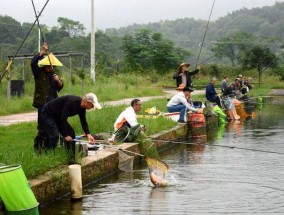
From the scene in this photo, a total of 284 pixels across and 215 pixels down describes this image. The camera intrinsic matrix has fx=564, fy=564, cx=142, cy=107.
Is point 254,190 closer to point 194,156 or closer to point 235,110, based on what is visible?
point 194,156

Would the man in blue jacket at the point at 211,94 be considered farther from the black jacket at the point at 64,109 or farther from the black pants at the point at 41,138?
the black jacket at the point at 64,109

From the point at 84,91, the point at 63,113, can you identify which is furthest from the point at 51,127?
the point at 84,91

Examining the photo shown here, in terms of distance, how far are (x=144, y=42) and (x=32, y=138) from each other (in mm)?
40471

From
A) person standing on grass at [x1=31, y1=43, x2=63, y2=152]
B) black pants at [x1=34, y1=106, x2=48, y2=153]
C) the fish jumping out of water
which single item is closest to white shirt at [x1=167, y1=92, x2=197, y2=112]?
person standing on grass at [x1=31, y1=43, x2=63, y2=152]

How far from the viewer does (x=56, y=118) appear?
30.7ft

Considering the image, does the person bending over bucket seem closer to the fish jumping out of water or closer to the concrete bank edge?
the concrete bank edge

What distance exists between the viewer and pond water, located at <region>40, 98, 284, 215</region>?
8320 mm

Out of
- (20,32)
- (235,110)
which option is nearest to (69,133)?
(235,110)

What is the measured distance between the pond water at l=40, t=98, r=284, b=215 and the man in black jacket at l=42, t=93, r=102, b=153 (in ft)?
3.41

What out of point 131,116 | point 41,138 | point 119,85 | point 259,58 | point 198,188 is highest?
point 259,58

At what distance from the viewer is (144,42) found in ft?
170

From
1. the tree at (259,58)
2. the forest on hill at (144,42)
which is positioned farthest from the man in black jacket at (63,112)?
the tree at (259,58)

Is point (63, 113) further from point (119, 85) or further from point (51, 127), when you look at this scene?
point (119, 85)

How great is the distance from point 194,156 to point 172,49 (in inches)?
1493
